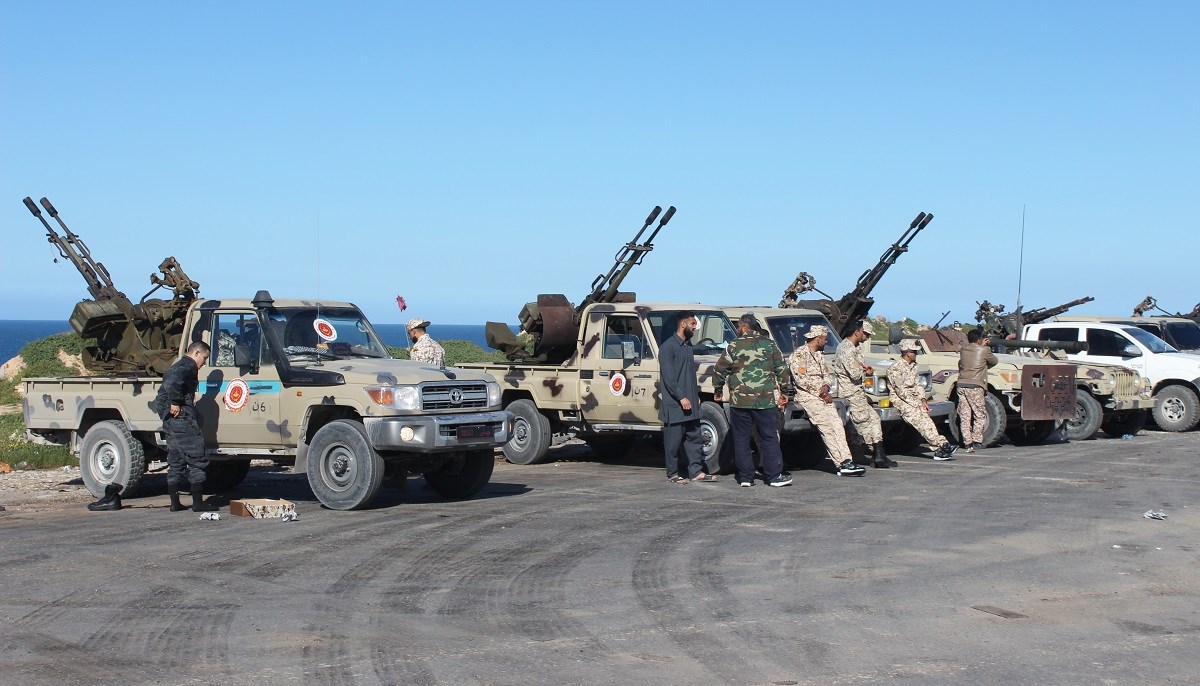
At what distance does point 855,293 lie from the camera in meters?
22.9

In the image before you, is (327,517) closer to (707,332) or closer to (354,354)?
(354,354)

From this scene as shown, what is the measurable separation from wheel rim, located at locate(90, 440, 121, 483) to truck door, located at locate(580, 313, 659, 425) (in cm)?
571

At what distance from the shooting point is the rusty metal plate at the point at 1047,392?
18.6 meters

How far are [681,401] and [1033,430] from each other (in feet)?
25.9

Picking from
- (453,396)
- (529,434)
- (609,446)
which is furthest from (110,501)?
(609,446)

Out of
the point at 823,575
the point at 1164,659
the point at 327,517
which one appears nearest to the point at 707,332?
the point at 327,517

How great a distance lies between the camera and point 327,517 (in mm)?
11898

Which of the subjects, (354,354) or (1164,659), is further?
(354,354)

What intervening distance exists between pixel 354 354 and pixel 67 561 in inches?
164

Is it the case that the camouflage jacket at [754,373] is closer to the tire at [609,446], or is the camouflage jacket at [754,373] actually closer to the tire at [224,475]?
the tire at [609,446]

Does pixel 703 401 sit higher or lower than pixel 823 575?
higher

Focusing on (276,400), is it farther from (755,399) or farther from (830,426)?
(830,426)

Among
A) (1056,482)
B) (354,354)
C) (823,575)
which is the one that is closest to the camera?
(823,575)

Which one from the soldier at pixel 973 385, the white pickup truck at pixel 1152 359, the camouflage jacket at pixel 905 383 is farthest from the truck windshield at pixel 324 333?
the white pickup truck at pixel 1152 359
